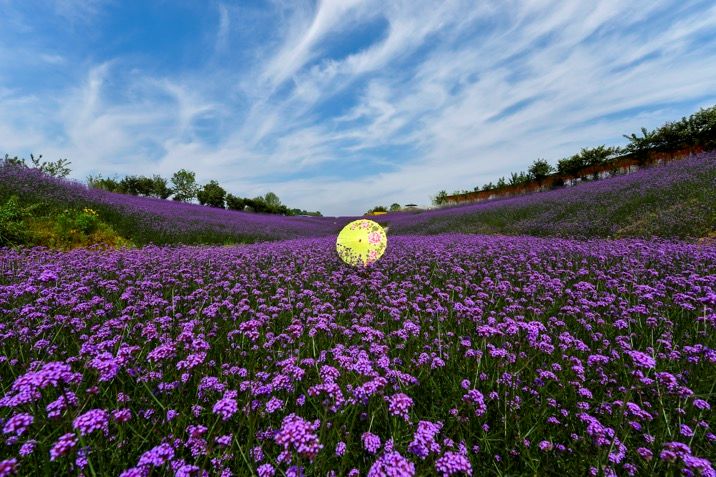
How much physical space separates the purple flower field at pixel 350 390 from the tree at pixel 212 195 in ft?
116

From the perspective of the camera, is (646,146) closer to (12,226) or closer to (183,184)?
(12,226)

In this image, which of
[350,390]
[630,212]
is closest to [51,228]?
[350,390]

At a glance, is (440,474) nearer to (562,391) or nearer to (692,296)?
(562,391)

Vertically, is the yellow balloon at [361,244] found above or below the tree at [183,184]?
below

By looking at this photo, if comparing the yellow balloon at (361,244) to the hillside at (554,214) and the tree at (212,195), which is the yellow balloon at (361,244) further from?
the tree at (212,195)

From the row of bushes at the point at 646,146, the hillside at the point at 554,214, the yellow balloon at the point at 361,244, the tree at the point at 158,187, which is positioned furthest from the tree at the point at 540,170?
the tree at the point at 158,187

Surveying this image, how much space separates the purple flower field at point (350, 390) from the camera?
57.2 inches

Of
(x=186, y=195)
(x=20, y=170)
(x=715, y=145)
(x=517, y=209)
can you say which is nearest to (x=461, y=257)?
(x=517, y=209)

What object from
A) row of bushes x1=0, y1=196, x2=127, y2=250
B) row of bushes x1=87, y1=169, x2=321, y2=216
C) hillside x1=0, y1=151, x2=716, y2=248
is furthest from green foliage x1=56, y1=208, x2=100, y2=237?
row of bushes x1=87, y1=169, x2=321, y2=216

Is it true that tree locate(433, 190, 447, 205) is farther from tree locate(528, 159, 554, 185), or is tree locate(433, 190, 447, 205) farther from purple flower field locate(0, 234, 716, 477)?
purple flower field locate(0, 234, 716, 477)

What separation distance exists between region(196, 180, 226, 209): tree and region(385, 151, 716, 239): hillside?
2957 cm

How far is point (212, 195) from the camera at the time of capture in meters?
37.0

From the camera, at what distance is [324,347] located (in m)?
2.90

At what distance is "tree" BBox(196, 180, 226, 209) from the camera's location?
37125 mm
